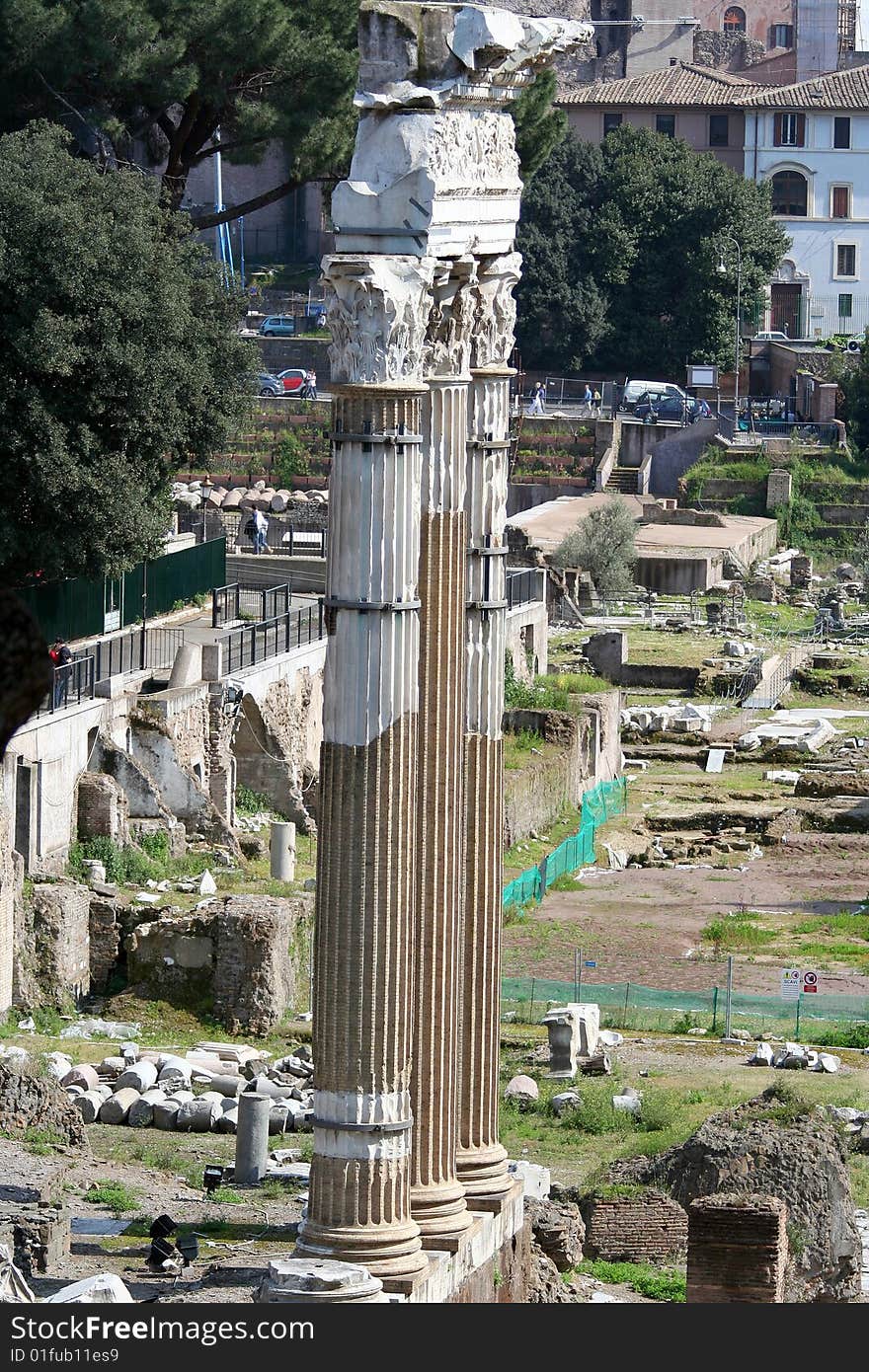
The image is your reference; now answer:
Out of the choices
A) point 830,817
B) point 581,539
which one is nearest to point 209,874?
point 830,817

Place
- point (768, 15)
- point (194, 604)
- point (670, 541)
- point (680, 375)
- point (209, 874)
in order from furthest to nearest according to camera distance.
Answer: point (768, 15) < point (680, 375) < point (670, 541) < point (194, 604) < point (209, 874)

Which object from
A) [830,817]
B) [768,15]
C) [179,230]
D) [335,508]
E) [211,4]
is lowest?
[830,817]

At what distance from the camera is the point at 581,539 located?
52125mm

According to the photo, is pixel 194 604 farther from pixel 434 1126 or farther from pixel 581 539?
pixel 434 1126

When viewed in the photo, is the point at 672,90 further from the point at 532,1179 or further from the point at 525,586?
the point at 532,1179

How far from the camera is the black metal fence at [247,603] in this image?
3422 centimetres

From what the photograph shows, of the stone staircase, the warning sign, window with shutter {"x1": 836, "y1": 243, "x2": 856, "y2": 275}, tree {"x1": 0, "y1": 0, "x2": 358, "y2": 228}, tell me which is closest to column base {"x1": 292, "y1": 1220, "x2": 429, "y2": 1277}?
the warning sign

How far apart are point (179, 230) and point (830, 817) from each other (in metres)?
10.6

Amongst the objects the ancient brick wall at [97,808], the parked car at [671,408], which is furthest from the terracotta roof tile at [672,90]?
the ancient brick wall at [97,808]

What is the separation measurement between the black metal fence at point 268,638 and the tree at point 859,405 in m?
31.0

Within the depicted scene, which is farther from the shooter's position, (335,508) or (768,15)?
(768,15)

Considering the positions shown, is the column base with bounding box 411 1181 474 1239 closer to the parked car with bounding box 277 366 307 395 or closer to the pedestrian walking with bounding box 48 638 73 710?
the pedestrian walking with bounding box 48 638 73 710

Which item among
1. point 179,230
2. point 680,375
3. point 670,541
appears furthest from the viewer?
point 680,375

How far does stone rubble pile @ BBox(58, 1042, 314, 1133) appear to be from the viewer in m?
20.0
